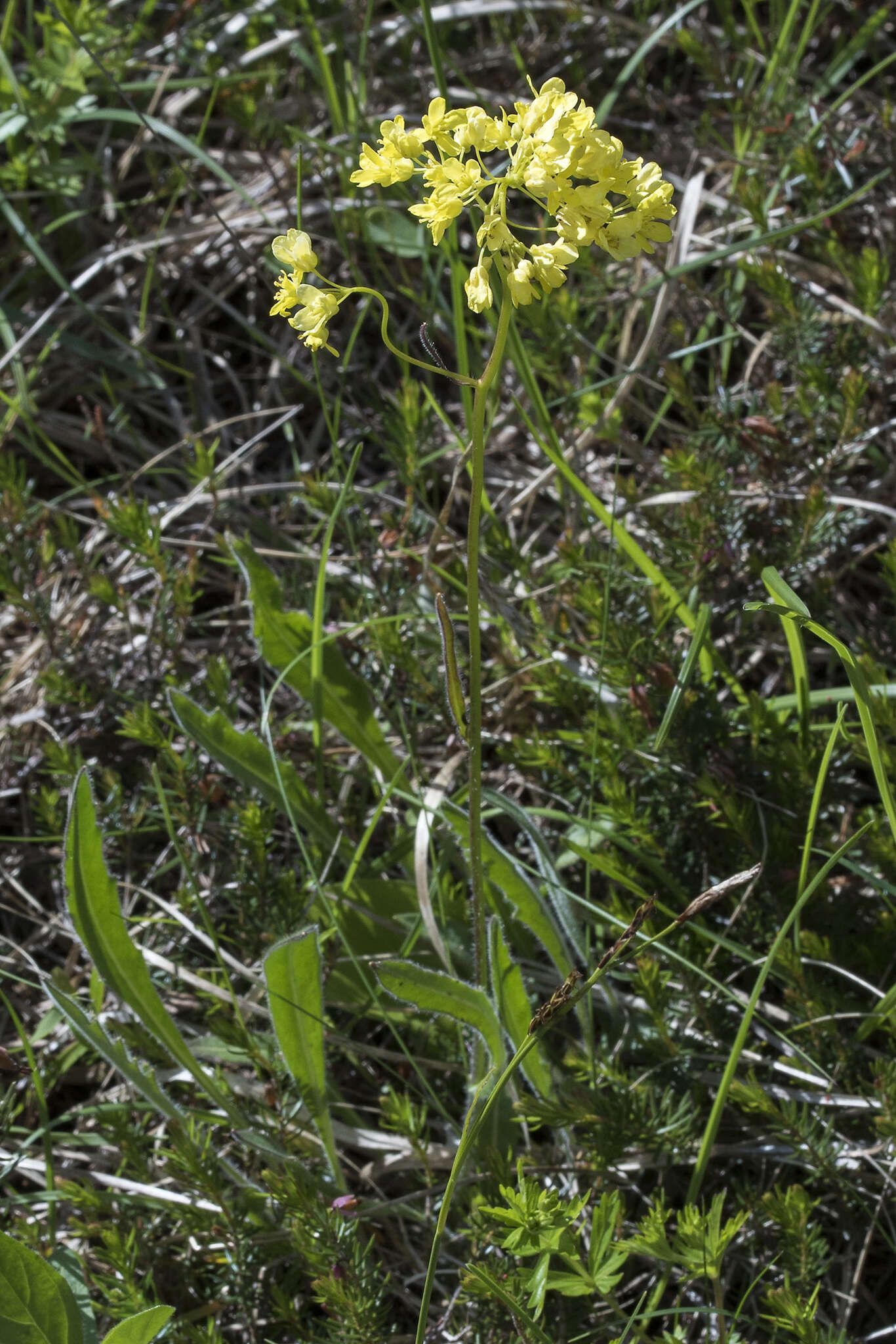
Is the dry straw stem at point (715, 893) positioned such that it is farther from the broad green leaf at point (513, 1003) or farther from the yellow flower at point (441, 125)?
the yellow flower at point (441, 125)

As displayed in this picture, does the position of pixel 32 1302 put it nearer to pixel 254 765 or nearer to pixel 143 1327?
pixel 143 1327

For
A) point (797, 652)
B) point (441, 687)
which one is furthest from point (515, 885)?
point (797, 652)

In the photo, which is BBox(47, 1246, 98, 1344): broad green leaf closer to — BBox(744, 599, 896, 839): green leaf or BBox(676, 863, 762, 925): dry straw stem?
BBox(676, 863, 762, 925): dry straw stem

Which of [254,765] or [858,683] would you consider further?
[254,765]

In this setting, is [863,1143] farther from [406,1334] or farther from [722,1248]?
[406,1334]

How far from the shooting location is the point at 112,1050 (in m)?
1.97

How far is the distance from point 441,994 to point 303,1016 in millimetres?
344

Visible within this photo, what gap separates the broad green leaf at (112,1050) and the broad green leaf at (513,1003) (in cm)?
64

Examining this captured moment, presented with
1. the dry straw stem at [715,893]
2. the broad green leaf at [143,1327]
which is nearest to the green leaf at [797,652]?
the dry straw stem at [715,893]

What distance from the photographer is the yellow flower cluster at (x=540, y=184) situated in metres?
1.26

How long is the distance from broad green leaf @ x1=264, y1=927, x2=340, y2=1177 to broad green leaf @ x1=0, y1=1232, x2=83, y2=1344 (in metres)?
0.49

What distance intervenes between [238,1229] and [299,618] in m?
1.20

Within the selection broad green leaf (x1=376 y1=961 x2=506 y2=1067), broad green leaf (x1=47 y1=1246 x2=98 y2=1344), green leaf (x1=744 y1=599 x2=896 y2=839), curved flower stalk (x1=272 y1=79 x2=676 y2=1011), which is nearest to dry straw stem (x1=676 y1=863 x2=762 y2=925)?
green leaf (x1=744 y1=599 x2=896 y2=839)

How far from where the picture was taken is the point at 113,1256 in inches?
72.9
